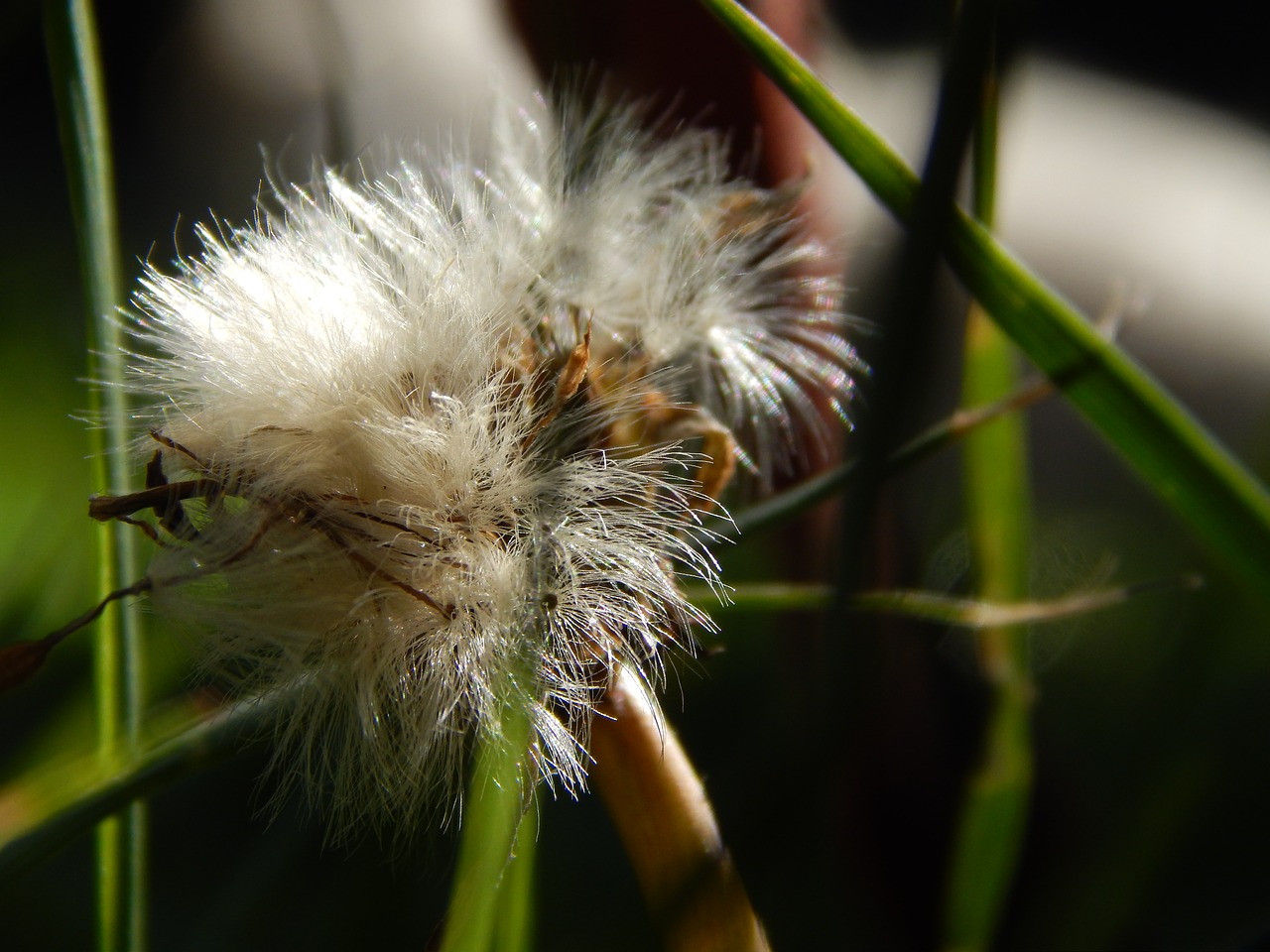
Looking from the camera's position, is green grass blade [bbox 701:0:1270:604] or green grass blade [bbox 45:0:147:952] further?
green grass blade [bbox 45:0:147:952]

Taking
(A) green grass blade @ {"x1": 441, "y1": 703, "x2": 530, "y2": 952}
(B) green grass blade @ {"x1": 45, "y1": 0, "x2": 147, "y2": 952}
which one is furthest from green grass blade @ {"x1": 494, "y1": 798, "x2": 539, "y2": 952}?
(B) green grass blade @ {"x1": 45, "y1": 0, "x2": 147, "y2": 952}

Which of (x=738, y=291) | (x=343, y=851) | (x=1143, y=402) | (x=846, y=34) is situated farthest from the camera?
(x=846, y=34)

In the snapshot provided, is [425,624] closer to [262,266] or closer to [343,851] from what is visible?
[262,266]

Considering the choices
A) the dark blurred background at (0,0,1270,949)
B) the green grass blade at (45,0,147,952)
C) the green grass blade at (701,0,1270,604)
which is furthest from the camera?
the dark blurred background at (0,0,1270,949)

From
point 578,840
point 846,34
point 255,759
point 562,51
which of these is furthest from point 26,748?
point 846,34

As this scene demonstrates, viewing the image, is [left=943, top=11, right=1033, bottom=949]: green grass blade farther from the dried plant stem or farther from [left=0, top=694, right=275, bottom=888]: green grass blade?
[left=0, top=694, right=275, bottom=888]: green grass blade

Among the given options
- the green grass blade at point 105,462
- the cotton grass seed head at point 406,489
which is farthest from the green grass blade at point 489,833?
the green grass blade at point 105,462

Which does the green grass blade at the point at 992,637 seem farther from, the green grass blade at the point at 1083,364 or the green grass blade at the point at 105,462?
the green grass blade at the point at 105,462
